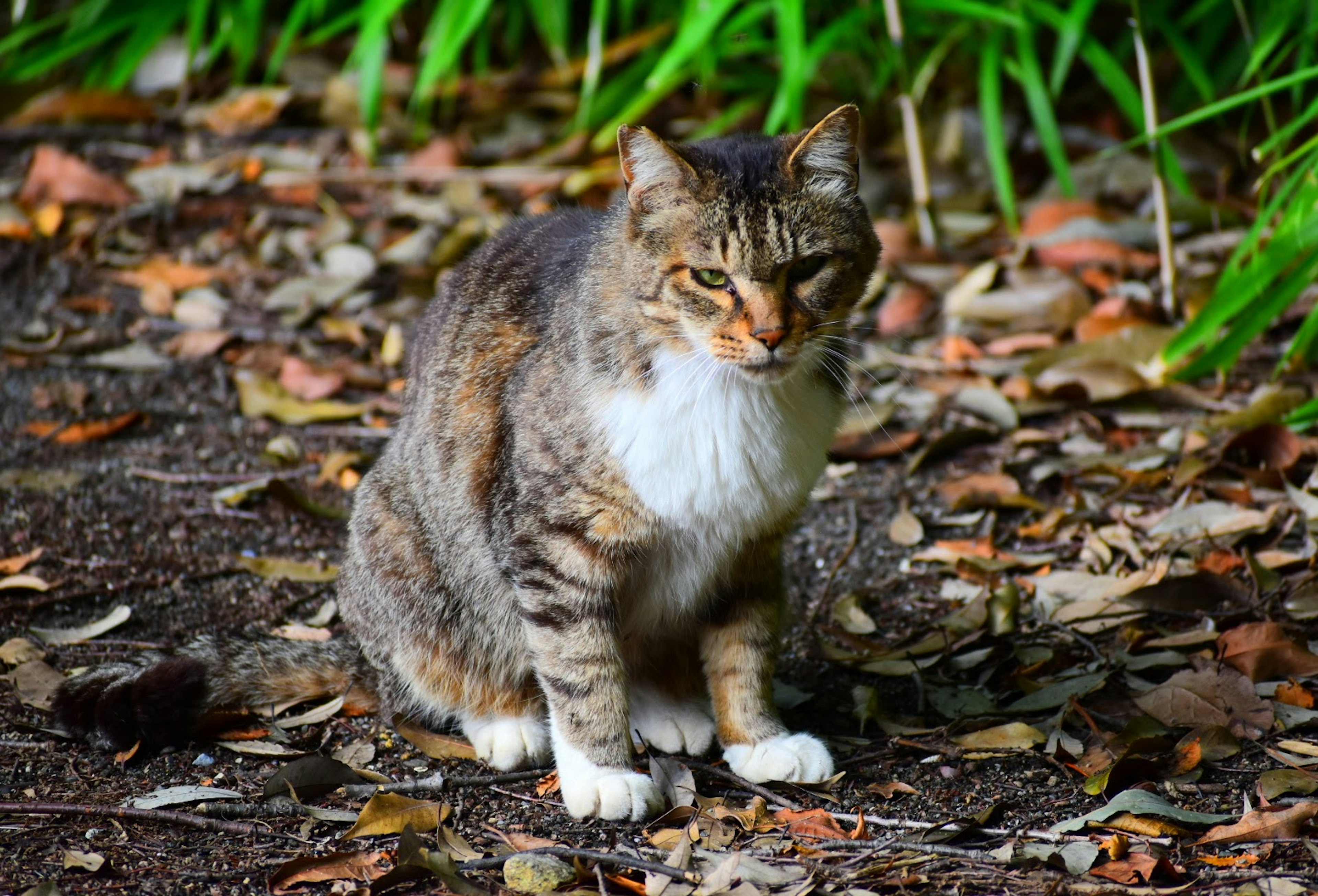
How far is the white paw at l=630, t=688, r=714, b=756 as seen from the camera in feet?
10.9

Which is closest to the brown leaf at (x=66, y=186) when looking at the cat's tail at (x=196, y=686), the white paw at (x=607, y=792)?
the cat's tail at (x=196, y=686)

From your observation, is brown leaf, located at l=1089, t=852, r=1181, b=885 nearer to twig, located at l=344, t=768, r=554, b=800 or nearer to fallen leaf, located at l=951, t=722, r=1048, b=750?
fallen leaf, located at l=951, t=722, r=1048, b=750

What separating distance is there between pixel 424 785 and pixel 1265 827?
1.76 metres

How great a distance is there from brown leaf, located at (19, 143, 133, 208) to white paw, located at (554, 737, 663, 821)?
13.5 feet

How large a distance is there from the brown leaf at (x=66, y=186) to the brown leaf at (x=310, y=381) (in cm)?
152

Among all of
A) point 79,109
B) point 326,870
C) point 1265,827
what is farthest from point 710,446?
point 79,109

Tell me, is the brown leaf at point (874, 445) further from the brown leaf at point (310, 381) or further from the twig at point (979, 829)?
the twig at point (979, 829)

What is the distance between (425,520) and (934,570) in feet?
5.26

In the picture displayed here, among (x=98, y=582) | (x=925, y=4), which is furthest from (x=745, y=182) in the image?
(x=925, y=4)

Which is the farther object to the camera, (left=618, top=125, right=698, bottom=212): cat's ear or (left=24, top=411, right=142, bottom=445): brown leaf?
(left=24, top=411, right=142, bottom=445): brown leaf

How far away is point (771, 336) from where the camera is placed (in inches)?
111

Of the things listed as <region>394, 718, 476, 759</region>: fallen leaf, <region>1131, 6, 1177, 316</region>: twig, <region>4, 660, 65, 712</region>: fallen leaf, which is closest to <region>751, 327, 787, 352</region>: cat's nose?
<region>394, 718, 476, 759</region>: fallen leaf

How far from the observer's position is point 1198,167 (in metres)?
6.10

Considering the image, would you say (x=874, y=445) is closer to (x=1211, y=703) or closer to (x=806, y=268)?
(x=1211, y=703)
